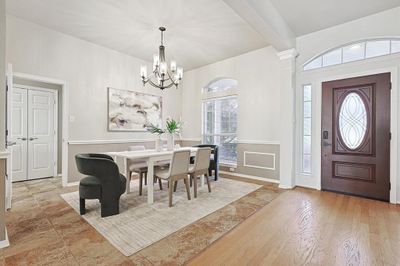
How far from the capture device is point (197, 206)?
289cm

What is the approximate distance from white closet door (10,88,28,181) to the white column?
215 inches

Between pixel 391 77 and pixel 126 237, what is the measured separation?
4.25m

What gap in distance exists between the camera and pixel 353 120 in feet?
11.0

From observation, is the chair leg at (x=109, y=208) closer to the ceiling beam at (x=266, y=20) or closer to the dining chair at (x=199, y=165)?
the dining chair at (x=199, y=165)

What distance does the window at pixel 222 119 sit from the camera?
5203 millimetres

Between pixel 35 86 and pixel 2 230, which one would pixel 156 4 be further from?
pixel 35 86

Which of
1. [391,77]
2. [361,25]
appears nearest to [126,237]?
[391,77]

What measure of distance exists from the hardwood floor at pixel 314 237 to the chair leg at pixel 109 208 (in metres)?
1.35

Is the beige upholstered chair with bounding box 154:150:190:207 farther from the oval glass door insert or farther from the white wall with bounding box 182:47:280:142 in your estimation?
the oval glass door insert

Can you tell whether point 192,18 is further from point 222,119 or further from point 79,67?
point 222,119

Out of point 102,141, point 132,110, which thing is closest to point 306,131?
point 132,110

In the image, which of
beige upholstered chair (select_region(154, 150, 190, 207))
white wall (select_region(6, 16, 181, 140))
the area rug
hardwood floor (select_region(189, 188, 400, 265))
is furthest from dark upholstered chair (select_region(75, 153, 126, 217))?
white wall (select_region(6, 16, 181, 140))

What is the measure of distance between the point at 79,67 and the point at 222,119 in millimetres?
3545

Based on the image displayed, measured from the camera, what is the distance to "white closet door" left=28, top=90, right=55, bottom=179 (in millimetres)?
4441
